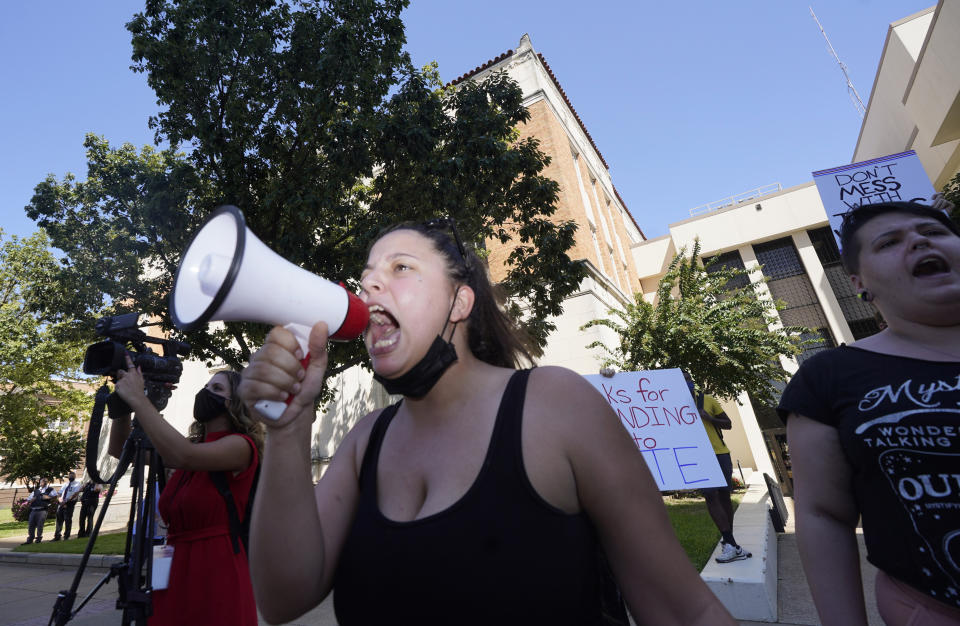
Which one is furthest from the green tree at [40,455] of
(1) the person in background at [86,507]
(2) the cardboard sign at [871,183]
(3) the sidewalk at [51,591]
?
(2) the cardboard sign at [871,183]

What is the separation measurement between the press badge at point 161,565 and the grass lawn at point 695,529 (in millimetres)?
3192

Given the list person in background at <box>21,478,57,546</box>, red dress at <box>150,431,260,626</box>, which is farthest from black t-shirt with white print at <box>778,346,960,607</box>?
person in background at <box>21,478,57,546</box>

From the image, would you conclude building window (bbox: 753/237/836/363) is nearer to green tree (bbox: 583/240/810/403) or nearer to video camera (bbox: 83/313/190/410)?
green tree (bbox: 583/240/810/403)

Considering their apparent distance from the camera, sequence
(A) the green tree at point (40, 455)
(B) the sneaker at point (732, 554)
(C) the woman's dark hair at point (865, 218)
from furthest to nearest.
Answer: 1. (A) the green tree at point (40, 455)
2. (B) the sneaker at point (732, 554)
3. (C) the woman's dark hair at point (865, 218)

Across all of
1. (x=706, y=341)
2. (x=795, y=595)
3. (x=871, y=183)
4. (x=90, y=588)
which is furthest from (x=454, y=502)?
(x=706, y=341)

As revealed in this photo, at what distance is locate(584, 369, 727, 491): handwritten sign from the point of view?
394cm

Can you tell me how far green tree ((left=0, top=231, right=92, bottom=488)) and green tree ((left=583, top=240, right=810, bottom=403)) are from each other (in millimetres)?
18235

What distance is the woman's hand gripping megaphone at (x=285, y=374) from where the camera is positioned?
35.9 inches

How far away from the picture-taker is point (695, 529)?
22.4ft

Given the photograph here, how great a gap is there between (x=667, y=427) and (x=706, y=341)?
800cm

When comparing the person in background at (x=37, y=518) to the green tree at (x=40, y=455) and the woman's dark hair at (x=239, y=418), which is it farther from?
the woman's dark hair at (x=239, y=418)

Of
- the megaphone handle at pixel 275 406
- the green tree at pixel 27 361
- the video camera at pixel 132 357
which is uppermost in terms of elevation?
the green tree at pixel 27 361

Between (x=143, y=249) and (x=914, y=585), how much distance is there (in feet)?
32.0

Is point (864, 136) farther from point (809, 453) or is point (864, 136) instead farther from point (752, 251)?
point (809, 453)
